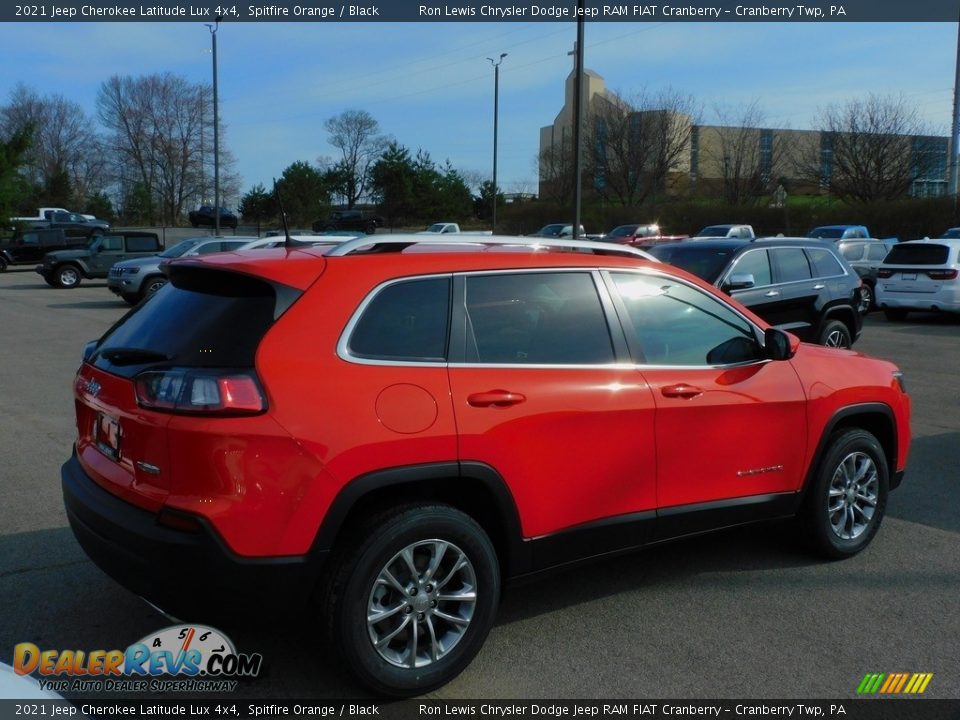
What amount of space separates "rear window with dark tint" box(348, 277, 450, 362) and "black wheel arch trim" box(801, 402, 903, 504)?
234 cm

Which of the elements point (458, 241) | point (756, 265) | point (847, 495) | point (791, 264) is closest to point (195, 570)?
point (458, 241)

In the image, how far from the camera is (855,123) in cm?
5466

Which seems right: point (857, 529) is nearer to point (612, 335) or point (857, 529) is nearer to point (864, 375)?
point (864, 375)

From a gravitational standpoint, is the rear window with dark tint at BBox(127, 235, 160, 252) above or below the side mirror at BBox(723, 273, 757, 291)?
above

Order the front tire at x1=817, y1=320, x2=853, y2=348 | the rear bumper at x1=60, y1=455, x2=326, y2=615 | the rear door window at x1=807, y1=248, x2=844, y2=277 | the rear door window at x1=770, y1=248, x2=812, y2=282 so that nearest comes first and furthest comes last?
the rear bumper at x1=60, y1=455, x2=326, y2=615 → the rear door window at x1=770, y1=248, x2=812, y2=282 → the front tire at x1=817, y1=320, x2=853, y2=348 → the rear door window at x1=807, y1=248, x2=844, y2=277

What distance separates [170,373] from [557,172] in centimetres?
6882

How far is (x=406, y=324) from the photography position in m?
3.66

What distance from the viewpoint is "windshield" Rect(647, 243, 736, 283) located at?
11.1 meters

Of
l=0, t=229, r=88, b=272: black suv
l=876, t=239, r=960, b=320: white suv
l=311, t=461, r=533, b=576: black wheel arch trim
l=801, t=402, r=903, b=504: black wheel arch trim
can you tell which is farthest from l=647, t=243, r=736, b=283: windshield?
l=0, t=229, r=88, b=272: black suv

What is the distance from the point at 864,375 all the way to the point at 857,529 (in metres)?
0.88

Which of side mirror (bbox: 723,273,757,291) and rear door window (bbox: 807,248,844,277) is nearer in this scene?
side mirror (bbox: 723,273,757,291)

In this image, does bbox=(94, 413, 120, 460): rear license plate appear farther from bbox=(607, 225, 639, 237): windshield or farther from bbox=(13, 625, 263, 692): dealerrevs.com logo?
bbox=(607, 225, 639, 237): windshield

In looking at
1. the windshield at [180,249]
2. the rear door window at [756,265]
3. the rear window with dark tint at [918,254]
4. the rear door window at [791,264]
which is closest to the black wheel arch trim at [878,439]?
the rear door window at [756,265]

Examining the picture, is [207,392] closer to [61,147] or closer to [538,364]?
[538,364]
